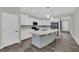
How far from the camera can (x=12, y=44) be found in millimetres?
2111

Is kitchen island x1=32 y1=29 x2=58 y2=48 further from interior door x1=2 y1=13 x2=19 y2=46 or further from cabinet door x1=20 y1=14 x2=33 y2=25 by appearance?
interior door x1=2 y1=13 x2=19 y2=46

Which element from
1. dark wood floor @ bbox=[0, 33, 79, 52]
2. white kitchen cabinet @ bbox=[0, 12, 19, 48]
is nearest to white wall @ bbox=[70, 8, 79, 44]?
dark wood floor @ bbox=[0, 33, 79, 52]

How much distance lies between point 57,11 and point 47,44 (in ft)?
2.56

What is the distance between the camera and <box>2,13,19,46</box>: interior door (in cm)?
206

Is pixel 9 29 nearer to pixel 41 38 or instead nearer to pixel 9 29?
pixel 9 29

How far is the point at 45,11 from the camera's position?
2139 mm

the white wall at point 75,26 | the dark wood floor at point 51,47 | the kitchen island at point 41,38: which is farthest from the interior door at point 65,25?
the kitchen island at point 41,38

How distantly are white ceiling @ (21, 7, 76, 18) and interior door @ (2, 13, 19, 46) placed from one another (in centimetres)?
31

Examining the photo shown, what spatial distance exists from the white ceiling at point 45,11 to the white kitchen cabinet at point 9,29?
0.29m

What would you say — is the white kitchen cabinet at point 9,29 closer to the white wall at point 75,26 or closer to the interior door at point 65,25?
the interior door at point 65,25

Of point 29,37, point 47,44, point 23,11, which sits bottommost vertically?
point 47,44

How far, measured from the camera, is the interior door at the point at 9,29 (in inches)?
81.3
